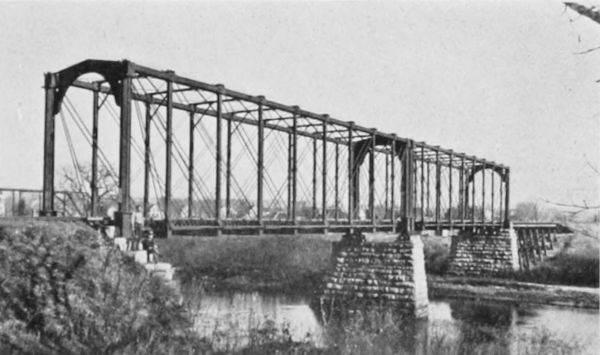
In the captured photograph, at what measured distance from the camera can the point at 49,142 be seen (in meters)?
17.2

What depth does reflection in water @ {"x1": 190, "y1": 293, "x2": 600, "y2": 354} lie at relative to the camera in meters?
22.2

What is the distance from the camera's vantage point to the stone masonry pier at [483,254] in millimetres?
47594

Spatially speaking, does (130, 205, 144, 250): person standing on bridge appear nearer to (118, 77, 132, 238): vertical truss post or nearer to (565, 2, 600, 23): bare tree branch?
(118, 77, 132, 238): vertical truss post

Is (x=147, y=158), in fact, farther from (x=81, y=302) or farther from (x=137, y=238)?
(x=81, y=302)

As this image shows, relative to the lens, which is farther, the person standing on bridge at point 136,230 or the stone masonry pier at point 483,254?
the stone masonry pier at point 483,254

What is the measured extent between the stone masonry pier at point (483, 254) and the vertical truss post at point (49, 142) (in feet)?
120

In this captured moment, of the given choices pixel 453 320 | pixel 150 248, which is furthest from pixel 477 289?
pixel 150 248

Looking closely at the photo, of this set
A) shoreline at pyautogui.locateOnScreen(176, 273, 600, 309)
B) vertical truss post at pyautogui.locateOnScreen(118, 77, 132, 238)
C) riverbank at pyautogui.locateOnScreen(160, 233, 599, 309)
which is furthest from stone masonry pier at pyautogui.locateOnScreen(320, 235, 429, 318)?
vertical truss post at pyautogui.locateOnScreen(118, 77, 132, 238)

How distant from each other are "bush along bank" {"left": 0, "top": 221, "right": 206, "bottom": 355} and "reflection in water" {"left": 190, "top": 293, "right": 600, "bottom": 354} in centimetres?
743

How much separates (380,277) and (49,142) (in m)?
17.2

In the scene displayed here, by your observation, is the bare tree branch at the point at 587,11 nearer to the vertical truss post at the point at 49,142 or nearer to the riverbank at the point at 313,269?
the vertical truss post at the point at 49,142

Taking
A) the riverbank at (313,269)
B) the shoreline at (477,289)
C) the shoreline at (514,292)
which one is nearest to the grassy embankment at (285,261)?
the riverbank at (313,269)

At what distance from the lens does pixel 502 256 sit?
158 feet

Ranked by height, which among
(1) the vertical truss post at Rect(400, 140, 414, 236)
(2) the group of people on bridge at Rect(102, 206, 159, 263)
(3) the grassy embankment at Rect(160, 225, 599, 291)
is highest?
(1) the vertical truss post at Rect(400, 140, 414, 236)
